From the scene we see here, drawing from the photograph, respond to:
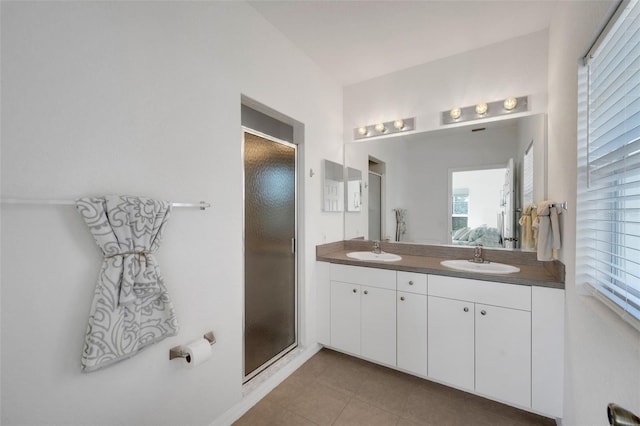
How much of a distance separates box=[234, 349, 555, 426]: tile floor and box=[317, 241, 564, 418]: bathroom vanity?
119 millimetres

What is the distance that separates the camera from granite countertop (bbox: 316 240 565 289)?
5.56ft

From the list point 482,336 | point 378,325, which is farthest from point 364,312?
point 482,336

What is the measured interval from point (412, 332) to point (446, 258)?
75 centimetres

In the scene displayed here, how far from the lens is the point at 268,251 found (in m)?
2.13

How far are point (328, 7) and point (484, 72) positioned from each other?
1.41 metres

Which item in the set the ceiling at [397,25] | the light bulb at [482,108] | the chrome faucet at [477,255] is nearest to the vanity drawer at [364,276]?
the chrome faucet at [477,255]

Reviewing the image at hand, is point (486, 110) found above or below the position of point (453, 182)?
above

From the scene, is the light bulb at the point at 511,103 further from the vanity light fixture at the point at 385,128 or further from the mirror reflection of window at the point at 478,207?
the vanity light fixture at the point at 385,128

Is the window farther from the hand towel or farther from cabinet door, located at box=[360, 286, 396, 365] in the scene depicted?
cabinet door, located at box=[360, 286, 396, 365]

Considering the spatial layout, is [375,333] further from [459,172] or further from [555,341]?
[459,172]

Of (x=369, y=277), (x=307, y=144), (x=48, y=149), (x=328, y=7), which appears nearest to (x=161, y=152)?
(x=48, y=149)

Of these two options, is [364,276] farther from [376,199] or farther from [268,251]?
[376,199]

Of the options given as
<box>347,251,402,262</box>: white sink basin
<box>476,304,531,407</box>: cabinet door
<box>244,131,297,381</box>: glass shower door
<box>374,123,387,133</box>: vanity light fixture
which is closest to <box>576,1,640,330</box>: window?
<box>476,304,531,407</box>: cabinet door

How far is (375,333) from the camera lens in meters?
2.20
